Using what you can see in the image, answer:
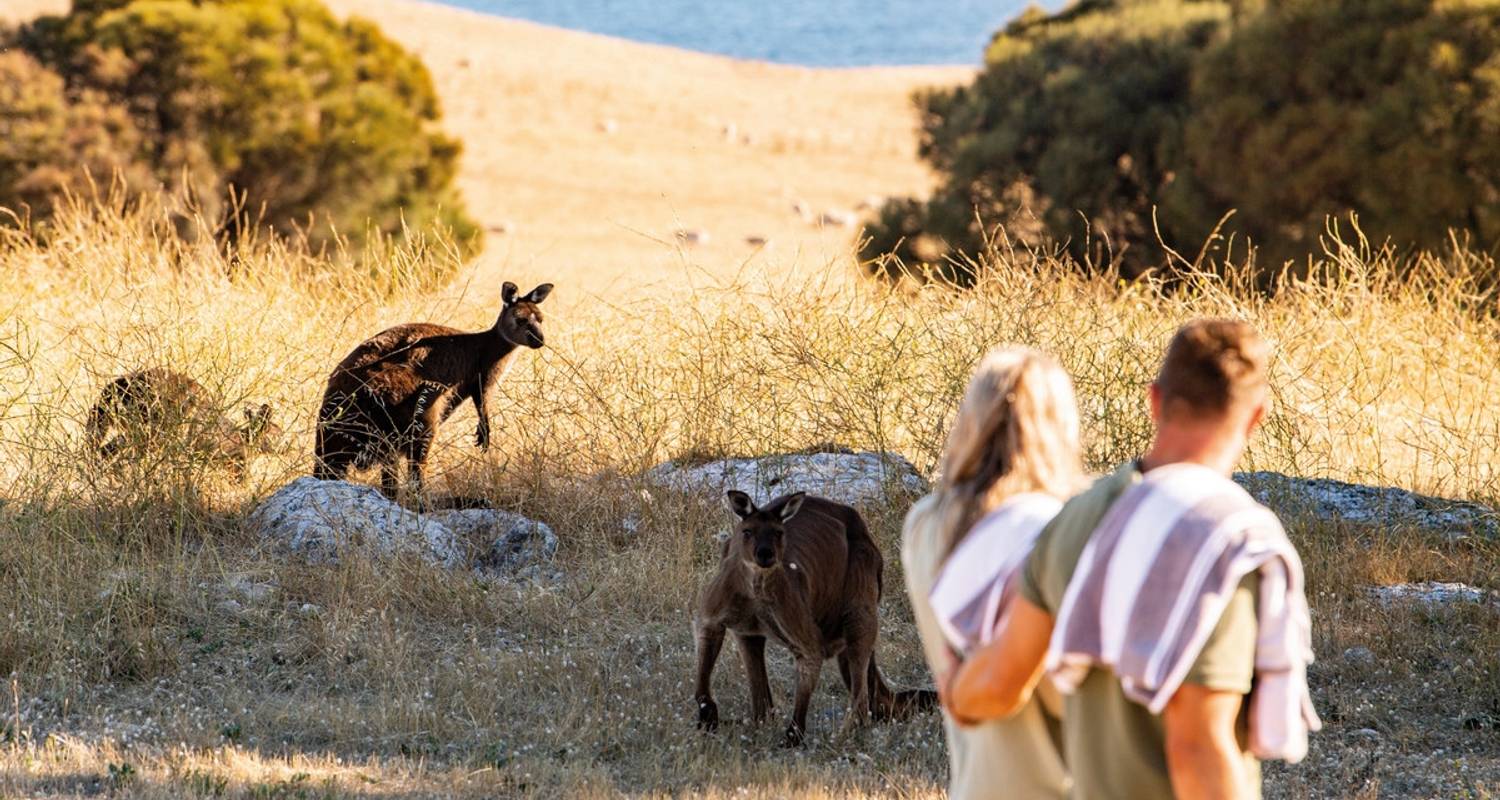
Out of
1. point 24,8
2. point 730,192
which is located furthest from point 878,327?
point 24,8

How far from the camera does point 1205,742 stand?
2.76m

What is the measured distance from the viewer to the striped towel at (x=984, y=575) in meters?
2.98

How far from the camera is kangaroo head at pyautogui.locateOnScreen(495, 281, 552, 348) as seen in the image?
863cm

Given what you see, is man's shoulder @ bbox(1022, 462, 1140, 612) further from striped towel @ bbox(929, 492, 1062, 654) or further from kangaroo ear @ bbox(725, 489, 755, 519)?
kangaroo ear @ bbox(725, 489, 755, 519)

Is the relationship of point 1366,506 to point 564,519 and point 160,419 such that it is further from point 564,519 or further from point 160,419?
point 160,419

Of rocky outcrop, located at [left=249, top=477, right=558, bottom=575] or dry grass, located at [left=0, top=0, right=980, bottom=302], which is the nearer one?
rocky outcrop, located at [left=249, top=477, right=558, bottom=575]

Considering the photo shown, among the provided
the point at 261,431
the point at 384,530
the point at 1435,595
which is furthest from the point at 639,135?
the point at 1435,595

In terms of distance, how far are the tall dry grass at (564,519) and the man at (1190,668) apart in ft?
7.46

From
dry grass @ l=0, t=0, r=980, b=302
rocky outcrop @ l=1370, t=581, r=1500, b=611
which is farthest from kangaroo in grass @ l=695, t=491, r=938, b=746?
dry grass @ l=0, t=0, r=980, b=302

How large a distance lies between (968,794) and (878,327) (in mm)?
6029

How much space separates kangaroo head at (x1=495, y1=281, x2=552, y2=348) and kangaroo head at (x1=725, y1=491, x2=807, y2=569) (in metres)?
3.13

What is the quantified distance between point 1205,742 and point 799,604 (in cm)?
296

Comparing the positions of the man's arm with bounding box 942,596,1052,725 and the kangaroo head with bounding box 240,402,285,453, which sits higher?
the man's arm with bounding box 942,596,1052,725

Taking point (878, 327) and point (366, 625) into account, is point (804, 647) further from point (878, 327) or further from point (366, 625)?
point (878, 327)
